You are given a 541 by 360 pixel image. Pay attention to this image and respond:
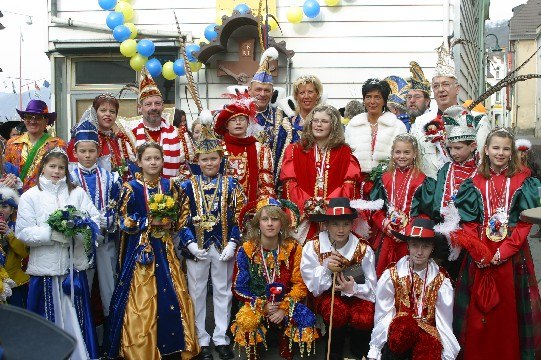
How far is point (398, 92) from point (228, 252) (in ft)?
12.2

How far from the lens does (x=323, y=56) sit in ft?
33.3

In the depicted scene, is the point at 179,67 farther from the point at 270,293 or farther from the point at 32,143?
the point at 270,293

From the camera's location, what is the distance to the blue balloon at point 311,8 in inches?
384

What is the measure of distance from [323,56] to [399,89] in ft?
6.84

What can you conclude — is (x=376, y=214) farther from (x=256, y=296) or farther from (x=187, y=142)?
(x=187, y=142)

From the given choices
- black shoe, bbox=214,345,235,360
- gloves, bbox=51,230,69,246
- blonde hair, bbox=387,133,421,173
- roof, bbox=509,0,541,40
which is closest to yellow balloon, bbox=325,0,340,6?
blonde hair, bbox=387,133,421,173

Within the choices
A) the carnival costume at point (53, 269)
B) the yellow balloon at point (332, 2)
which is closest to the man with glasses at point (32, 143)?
the carnival costume at point (53, 269)

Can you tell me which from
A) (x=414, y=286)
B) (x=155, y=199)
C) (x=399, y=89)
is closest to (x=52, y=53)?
(x=399, y=89)

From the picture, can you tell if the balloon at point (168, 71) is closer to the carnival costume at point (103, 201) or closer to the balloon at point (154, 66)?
the balloon at point (154, 66)

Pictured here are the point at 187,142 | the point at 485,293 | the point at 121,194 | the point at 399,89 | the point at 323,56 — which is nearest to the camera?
the point at 485,293

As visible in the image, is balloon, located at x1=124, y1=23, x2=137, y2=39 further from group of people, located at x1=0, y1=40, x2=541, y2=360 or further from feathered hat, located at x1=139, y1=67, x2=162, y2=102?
group of people, located at x1=0, y1=40, x2=541, y2=360

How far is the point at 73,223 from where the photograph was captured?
5.02m

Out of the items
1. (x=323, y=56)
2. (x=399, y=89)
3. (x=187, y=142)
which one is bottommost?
(x=187, y=142)

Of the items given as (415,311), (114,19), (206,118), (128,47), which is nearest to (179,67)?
(128,47)
